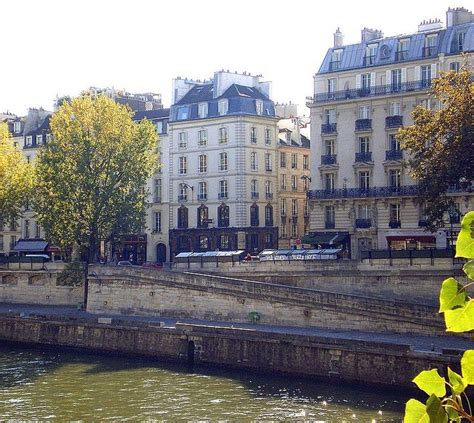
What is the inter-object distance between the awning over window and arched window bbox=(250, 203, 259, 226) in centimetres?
886

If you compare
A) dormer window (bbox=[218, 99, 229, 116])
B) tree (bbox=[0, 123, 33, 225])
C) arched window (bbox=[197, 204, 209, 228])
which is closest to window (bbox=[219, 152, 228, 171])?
dormer window (bbox=[218, 99, 229, 116])

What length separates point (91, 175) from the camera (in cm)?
5066

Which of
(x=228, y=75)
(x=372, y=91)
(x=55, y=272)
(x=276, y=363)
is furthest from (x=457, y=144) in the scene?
(x=228, y=75)

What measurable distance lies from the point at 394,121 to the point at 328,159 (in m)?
5.16

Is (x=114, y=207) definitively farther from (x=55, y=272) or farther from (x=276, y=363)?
(x=276, y=363)

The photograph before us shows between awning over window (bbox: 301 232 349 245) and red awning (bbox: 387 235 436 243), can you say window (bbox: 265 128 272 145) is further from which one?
red awning (bbox: 387 235 436 243)

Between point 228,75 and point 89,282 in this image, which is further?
point 228,75

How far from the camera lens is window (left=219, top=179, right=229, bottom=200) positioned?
205 ft

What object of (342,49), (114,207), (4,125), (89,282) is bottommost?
(89,282)

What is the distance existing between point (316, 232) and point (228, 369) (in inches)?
854

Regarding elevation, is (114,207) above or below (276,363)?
above

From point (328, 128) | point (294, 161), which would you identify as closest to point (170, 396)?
point (328, 128)

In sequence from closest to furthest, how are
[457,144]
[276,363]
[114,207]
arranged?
[276,363], [457,144], [114,207]

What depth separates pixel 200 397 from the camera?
2767cm
